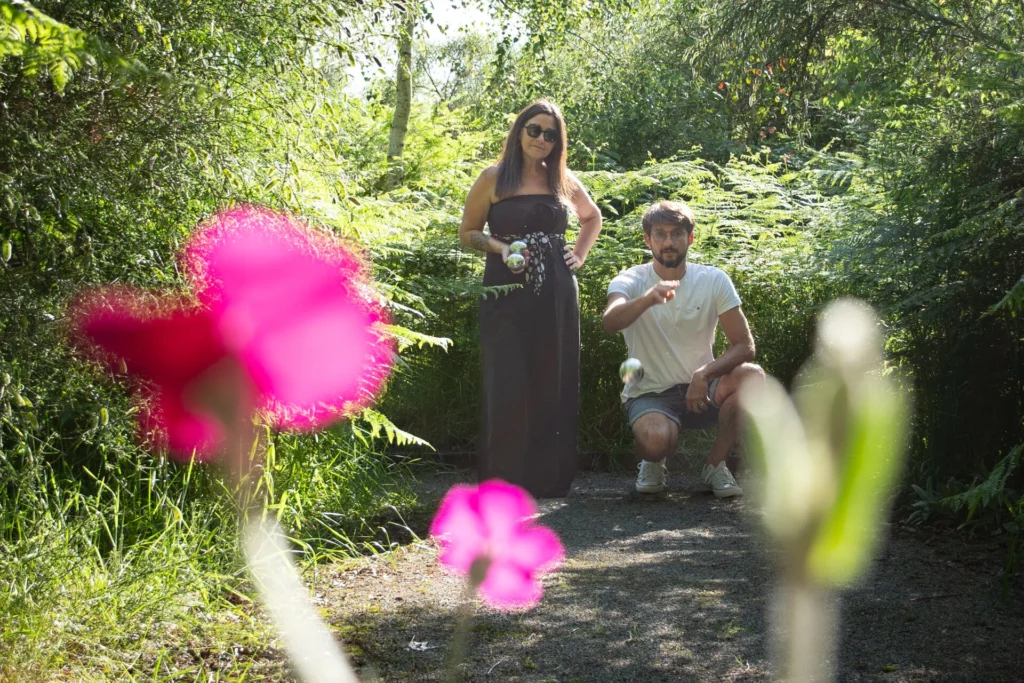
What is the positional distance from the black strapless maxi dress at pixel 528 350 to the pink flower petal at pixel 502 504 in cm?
5

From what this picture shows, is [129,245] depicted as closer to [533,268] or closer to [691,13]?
[533,268]

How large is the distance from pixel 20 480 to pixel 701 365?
4249mm

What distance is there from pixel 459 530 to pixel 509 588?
121cm

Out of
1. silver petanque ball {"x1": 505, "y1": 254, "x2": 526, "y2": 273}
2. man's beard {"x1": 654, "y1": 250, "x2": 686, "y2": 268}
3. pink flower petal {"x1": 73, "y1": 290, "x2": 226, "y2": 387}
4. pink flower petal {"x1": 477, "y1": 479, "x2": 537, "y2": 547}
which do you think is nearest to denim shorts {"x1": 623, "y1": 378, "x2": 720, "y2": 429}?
man's beard {"x1": 654, "y1": 250, "x2": 686, "y2": 268}

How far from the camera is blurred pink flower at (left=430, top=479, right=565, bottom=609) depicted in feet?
15.1

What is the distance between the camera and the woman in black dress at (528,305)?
20.1 ft

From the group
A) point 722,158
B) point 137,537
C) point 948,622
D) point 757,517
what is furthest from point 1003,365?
point 722,158

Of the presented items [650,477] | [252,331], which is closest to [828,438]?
[650,477]

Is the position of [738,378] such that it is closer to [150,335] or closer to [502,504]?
[502,504]

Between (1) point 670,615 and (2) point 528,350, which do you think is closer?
(1) point 670,615

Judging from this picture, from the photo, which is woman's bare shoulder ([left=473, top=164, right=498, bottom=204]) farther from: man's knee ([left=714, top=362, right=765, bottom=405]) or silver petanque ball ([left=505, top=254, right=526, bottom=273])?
man's knee ([left=714, top=362, right=765, bottom=405])

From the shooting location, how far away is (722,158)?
1698 centimetres

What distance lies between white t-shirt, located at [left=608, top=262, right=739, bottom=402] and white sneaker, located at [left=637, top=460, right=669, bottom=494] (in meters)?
0.45

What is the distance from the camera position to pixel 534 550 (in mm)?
5344
